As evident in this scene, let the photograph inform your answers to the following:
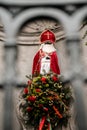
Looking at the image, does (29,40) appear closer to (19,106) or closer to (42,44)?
(42,44)

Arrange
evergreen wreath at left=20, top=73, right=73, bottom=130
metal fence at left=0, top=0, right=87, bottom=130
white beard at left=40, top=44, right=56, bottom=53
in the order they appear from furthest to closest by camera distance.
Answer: white beard at left=40, top=44, right=56, bottom=53 → evergreen wreath at left=20, top=73, right=73, bottom=130 → metal fence at left=0, top=0, right=87, bottom=130

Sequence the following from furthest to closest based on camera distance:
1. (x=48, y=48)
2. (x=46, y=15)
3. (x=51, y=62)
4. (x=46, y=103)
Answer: (x=48, y=48)
(x=51, y=62)
(x=46, y=103)
(x=46, y=15)

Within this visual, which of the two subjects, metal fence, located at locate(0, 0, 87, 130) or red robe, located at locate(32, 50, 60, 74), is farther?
red robe, located at locate(32, 50, 60, 74)

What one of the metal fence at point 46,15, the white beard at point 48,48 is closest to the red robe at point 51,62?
the white beard at point 48,48

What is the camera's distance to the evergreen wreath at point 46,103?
299cm

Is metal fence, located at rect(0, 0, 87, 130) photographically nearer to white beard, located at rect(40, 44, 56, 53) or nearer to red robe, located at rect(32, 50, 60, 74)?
red robe, located at rect(32, 50, 60, 74)

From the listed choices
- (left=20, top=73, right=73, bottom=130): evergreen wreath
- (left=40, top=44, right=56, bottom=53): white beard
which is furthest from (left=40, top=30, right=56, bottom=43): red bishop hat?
(left=20, top=73, right=73, bottom=130): evergreen wreath

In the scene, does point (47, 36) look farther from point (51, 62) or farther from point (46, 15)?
point (46, 15)

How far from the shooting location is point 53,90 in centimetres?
306

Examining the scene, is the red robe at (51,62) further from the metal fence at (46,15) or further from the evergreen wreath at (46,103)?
the metal fence at (46,15)

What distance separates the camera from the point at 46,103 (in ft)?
9.83

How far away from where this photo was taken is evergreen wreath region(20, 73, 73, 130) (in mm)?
2994

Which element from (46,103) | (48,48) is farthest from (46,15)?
(48,48)

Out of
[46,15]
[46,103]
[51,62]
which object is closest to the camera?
[46,15]
